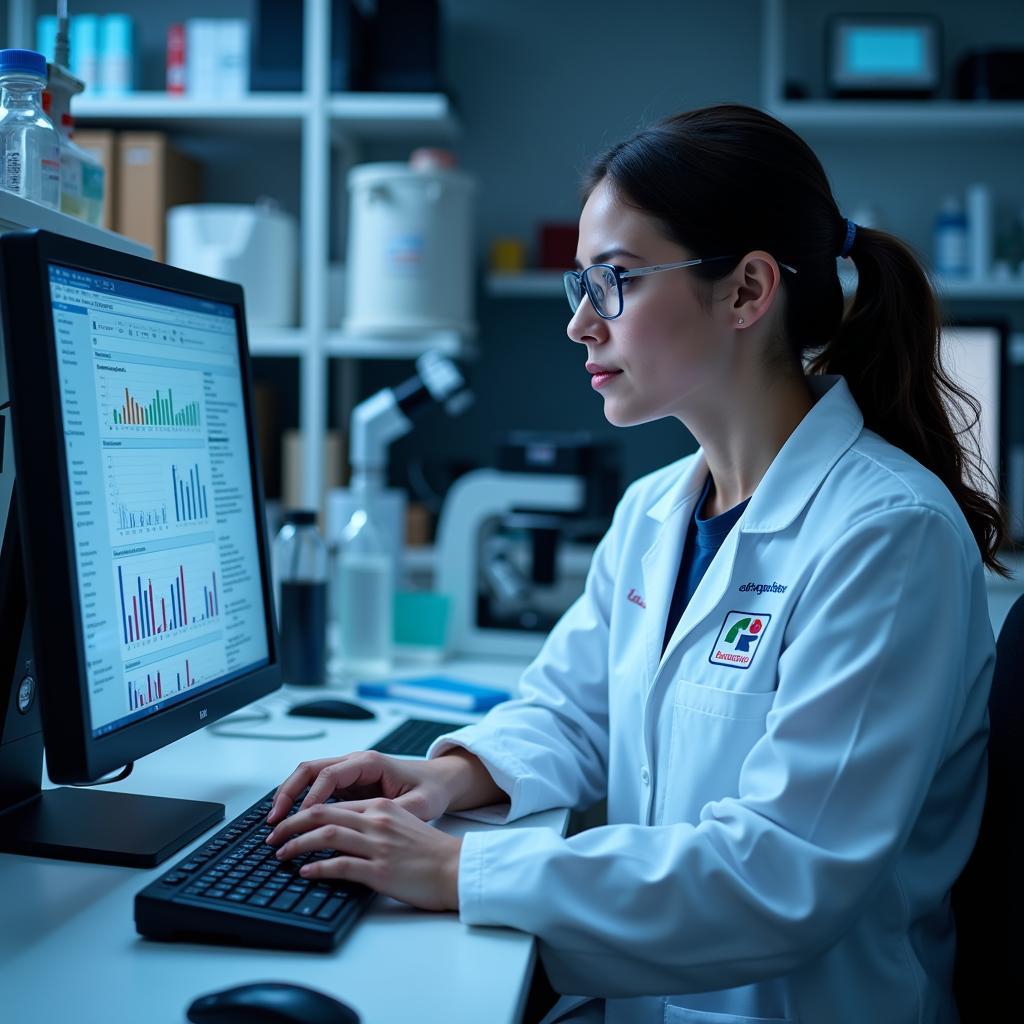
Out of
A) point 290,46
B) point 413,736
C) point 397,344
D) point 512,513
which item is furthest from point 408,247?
point 413,736

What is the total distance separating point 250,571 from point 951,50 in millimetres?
2699

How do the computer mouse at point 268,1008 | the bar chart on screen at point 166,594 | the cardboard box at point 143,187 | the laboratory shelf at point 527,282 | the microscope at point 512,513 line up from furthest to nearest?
the laboratory shelf at point 527,282 → the cardboard box at point 143,187 → the microscope at point 512,513 → the bar chart on screen at point 166,594 → the computer mouse at point 268,1008

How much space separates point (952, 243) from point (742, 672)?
222 centimetres

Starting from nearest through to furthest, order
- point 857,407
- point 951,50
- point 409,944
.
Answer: point 409,944
point 857,407
point 951,50

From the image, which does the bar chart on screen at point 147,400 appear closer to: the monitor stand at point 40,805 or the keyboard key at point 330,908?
the monitor stand at point 40,805

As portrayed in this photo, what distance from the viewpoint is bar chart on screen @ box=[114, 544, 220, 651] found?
0.79 meters

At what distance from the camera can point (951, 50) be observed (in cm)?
288

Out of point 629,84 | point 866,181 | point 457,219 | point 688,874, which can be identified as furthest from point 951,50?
point 688,874

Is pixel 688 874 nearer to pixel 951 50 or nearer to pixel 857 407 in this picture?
pixel 857 407

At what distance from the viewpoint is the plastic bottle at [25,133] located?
3.10ft

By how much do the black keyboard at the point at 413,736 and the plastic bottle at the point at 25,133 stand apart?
0.62 meters

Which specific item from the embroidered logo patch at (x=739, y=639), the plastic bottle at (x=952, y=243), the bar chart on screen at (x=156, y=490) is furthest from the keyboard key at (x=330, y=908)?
the plastic bottle at (x=952, y=243)

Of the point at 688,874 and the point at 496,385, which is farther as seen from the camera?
the point at 496,385

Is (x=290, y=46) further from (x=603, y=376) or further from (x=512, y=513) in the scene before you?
(x=603, y=376)
